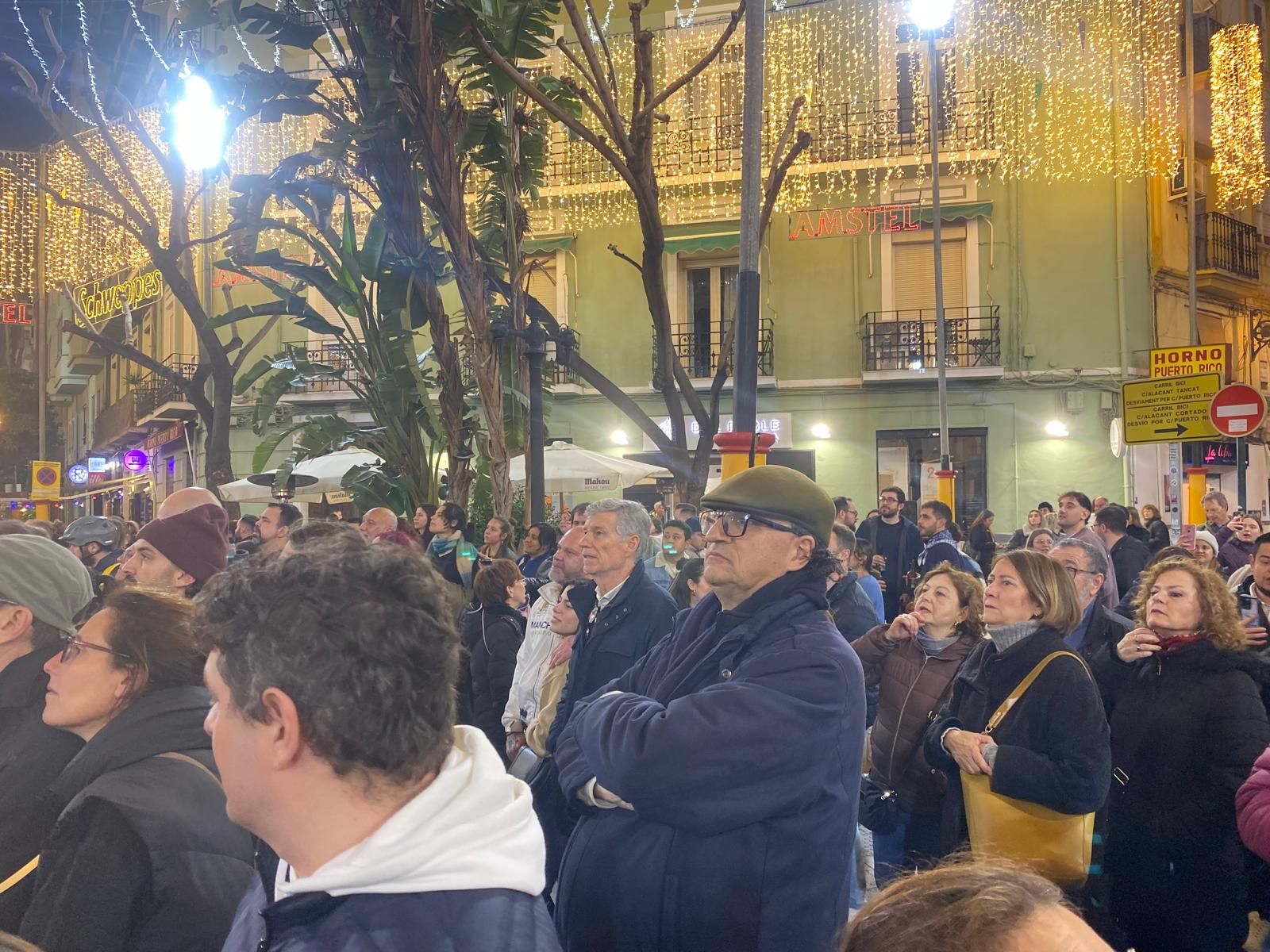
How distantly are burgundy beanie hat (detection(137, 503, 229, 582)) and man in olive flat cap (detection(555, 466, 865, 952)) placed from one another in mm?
2582

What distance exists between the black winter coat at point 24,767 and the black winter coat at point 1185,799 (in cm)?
366

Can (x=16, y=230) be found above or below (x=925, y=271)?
above

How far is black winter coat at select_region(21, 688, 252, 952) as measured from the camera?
77.5 inches

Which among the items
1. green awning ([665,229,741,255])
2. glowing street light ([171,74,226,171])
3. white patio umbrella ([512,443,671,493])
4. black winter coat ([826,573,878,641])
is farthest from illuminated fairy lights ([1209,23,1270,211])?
black winter coat ([826,573,878,641])

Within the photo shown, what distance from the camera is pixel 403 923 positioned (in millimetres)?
1345

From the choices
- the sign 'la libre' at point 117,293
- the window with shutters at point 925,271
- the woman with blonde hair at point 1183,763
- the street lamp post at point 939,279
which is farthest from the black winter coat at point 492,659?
the sign 'la libre' at point 117,293

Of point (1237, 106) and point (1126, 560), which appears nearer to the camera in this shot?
point (1126, 560)

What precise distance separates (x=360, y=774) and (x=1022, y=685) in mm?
2936

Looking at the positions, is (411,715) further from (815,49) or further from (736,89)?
(736,89)

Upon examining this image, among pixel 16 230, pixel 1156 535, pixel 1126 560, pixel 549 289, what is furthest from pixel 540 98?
pixel 16 230

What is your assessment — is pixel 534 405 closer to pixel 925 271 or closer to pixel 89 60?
pixel 89 60

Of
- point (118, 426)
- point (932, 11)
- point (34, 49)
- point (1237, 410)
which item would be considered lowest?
point (1237, 410)

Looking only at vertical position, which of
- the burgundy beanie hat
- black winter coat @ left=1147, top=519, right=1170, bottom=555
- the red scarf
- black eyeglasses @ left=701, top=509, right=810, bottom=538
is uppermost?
black eyeglasses @ left=701, top=509, right=810, bottom=538

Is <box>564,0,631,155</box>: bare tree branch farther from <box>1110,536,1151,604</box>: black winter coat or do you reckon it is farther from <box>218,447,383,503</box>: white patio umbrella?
<box>218,447,383,503</box>: white patio umbrella
